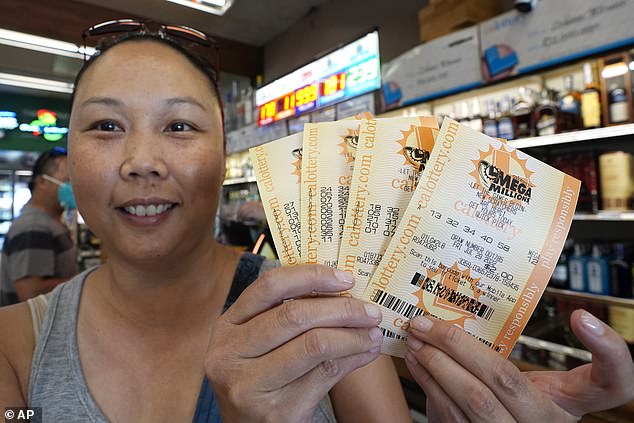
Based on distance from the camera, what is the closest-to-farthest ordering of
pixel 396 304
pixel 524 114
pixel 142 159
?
pixel 396 304
pixel 142 159
pixel 524 114

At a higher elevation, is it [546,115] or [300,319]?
[546,115]

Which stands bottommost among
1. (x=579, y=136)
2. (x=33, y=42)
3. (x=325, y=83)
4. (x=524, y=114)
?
(x=579, y=136)

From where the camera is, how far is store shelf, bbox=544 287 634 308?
2299mm

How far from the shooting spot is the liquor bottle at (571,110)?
2.44 m

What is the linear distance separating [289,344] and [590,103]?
2.53 m

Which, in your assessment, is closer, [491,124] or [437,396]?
[437,396]

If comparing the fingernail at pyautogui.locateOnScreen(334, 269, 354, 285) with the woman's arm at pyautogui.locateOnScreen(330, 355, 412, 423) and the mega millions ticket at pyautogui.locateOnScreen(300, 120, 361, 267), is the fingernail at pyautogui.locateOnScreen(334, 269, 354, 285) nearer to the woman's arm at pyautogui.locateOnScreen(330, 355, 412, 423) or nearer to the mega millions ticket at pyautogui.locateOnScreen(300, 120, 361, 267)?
the mega millions ticket at pyautogui.locateOnScreen(300, 120, 361, 267)

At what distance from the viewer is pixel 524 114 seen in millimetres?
2666

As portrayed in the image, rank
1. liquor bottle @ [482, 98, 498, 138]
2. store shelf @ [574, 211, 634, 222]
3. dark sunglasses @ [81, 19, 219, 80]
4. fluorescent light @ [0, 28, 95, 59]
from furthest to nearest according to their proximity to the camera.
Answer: fluorescent light @ [0, 28, 95, 59] → liquor bottle @ [482, 98, 498, 138] → store shelf @ [574, 211, 634, 222] → dark sunglasses @ [81, 19, 219, 80]

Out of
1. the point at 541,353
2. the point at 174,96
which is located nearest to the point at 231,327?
the point at 174,96

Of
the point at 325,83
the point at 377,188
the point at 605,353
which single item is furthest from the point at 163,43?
the point at 325,83

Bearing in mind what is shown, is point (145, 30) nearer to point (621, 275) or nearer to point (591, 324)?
point (591, 324)

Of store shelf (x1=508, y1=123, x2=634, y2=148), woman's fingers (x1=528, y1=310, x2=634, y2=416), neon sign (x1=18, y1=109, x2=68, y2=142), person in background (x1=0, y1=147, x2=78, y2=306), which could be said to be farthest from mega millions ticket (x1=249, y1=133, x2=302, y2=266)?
neon sign (x1=18, y1=109, x2=68, y2=142)

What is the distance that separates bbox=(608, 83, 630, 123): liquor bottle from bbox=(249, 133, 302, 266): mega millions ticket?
228 centimetres
